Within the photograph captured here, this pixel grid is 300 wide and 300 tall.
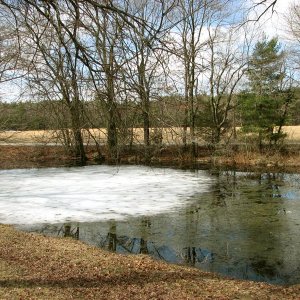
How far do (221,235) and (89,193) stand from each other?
6506 mm

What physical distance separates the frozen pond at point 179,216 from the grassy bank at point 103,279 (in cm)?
98

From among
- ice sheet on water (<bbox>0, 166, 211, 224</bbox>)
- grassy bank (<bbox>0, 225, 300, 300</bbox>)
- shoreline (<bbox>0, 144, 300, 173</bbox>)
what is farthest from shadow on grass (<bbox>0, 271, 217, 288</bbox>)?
shoreline (<bbox>0, 144, 300, 173</bbox>)

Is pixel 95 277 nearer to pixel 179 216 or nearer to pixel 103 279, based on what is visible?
pixel 103 279

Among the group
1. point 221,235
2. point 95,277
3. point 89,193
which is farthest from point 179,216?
point 95,277

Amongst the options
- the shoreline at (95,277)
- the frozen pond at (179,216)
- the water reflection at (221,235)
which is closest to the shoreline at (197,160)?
the frozen pond at (179,216)

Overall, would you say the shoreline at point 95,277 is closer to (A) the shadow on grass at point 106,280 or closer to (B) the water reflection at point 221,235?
(A) the shadow on grass at point 106,280

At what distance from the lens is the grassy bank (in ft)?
18.0

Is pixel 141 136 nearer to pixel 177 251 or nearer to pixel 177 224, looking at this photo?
pixel 177 251

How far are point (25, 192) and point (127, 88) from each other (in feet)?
38.9

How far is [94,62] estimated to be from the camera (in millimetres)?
4277

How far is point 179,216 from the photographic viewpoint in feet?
37.6

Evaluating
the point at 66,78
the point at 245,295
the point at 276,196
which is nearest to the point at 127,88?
the point at 66,78

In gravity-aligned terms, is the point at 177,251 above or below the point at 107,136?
below

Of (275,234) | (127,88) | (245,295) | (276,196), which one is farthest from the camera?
(276,196)
